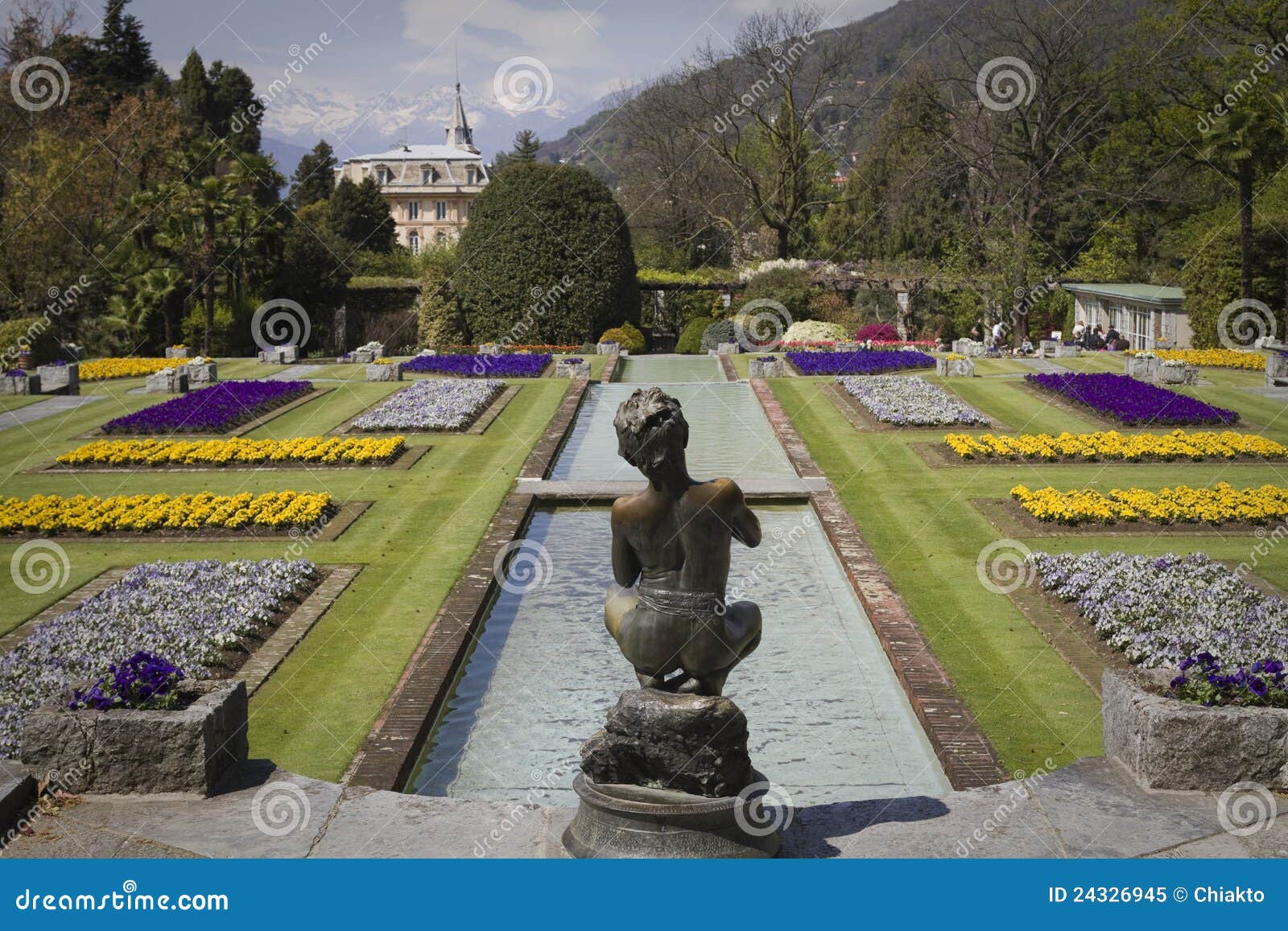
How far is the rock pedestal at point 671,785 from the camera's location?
755 cm

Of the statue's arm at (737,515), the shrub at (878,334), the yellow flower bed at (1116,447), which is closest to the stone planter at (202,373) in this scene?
A: the yellow flower bed at (1116,447)

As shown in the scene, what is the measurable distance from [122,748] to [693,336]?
4242 cm

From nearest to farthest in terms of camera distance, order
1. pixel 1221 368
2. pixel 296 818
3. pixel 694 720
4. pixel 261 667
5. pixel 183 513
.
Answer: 1. pixel 694 720
2. pixel 296 818
3. pixel 261 667
4. pixel 183 513
5. pixel 1221 368

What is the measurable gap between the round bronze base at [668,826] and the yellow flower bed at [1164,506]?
38.8 ft

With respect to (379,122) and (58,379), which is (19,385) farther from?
(379,122)

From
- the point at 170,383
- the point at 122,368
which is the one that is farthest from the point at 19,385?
the point at 122,368

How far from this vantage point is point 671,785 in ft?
25.2

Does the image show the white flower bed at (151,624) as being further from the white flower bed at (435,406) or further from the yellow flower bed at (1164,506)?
the white flower bed at (435,406)

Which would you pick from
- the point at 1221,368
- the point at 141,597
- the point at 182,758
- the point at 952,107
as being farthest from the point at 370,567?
the point at 952,107

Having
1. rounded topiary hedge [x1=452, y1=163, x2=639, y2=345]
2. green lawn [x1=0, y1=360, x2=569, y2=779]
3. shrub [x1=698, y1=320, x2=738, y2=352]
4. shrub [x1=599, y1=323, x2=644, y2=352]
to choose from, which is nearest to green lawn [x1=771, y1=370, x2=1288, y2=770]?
green lawn [x1=0, y1=360, x2=569, y2=779]

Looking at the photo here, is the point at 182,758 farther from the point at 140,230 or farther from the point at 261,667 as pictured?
the point at 140,230

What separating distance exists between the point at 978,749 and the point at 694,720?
3.74 meters

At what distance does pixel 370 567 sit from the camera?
1650cm

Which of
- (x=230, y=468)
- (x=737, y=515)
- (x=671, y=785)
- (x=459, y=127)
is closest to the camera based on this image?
(x=671, y=785)
